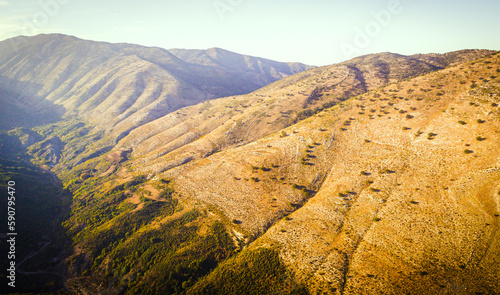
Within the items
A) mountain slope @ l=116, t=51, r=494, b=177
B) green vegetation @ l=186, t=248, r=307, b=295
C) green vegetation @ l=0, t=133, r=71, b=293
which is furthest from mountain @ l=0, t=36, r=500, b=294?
mountain slope @ l=116, t=51, r=494, b=177

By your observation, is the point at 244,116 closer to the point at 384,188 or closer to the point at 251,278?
the point at 384,188

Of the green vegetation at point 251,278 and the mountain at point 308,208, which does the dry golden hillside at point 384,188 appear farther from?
the green vegetation at point 251,278

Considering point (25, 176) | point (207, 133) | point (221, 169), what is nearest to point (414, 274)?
point (221, 169)

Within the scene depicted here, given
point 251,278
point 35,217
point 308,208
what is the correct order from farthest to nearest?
point 35,217 < point 308,208 < point 251,278

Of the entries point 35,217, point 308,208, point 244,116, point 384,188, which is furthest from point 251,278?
point 244,116

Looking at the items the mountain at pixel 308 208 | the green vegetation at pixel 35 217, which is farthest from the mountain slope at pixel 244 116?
the green vegetation at pixel 35 217

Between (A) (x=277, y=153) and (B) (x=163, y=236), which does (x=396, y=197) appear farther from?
(B) (x=163, y=236)

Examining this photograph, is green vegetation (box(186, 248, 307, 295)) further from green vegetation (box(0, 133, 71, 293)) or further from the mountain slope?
the mountain slope

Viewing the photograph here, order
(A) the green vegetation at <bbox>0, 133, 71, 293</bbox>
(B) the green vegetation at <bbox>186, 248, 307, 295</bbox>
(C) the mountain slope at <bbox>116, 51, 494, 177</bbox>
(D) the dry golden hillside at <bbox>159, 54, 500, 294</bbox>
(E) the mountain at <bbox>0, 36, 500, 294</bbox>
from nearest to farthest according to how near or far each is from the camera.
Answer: (D) the dry golden hillside at <bbox>159, 54, 500, 294</bbox>
(B) the green vegetation at <bbox>186, 248, 307, 295</bbox>
(E) the mountain at <bbox>0, 36, 500, 294</bbox>
(A) the green vegetation at <bbox>0, 133, 71, 293</bbox>
(C) the mountain slope at <bbox>116, 51, 494, 177</bbox>
